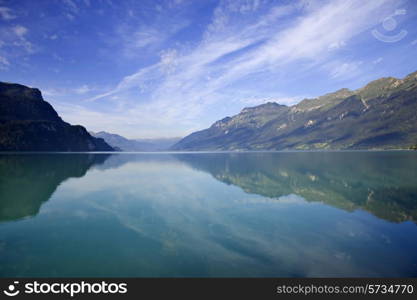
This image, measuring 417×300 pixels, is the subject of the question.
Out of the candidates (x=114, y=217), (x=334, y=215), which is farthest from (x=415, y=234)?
Answer: (x=114, y=217)

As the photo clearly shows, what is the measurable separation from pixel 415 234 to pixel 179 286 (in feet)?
61.6

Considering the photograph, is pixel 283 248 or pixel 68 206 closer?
pixel 283 248

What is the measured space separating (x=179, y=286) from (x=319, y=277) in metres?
6.86

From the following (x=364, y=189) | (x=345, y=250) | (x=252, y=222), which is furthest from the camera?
(x=364, y=189)

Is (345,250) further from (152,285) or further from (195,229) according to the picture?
(152,285)

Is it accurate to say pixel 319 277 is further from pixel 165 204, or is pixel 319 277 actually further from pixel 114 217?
pixel 165 204

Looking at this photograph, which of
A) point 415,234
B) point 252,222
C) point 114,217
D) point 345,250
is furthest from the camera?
point 114,217

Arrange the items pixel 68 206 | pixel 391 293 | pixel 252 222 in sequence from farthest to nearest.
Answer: pixel 68 206 < pixel 252 222 < pixel 391 293

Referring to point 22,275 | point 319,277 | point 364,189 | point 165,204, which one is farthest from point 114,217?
point 364,189

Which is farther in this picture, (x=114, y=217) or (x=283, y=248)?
(x=114, y=217)

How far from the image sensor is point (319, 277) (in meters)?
12.4

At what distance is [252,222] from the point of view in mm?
22812

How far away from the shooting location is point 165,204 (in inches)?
1192

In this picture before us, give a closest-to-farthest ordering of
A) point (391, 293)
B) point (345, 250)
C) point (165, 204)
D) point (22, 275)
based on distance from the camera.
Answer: point (391, 293) < point (22, 275) < point (345, 250) < point (165, 204)
